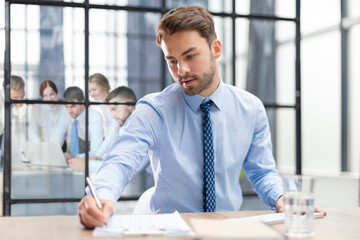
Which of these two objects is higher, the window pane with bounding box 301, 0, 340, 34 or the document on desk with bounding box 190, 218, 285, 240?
the window pane with bounding box 301, 0, 340, 34

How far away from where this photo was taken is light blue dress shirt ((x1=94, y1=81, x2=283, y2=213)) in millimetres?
1753

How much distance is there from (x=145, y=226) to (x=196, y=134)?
0.69 meters

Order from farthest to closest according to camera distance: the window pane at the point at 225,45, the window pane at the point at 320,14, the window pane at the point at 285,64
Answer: the window pane at the point at 320,14
the window pane at the point at 285,64
the window pane at the point at 225,45

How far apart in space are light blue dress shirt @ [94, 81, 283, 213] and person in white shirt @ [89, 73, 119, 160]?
1.64 ft

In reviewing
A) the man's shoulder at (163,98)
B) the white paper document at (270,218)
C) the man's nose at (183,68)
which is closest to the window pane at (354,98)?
the man's shoulder at (163,98)

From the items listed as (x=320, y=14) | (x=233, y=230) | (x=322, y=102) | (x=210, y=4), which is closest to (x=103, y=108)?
(x=210, y=4)

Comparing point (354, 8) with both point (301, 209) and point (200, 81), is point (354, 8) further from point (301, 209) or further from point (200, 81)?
point (301, 209)

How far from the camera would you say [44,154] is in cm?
224

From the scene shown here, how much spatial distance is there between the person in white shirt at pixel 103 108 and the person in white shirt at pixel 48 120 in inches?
6.6

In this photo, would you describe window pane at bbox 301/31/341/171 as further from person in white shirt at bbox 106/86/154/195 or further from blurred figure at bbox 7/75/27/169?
blurred figure at bbox 7/75/27/169

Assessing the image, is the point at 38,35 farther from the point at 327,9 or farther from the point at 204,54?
the point at 327,9

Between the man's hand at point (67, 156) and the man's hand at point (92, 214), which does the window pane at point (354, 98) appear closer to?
the man's hand at point (67, 156)

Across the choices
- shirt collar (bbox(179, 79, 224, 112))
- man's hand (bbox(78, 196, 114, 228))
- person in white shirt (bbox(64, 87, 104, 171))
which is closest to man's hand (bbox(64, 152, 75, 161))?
person in white shirt (bbox(64, 87, 104, 171))

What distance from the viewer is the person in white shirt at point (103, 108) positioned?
2.29m
